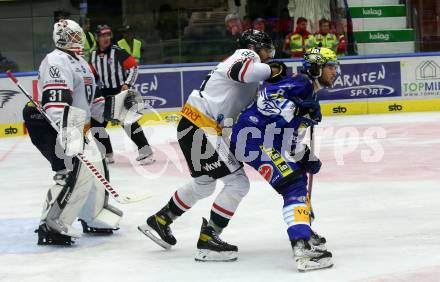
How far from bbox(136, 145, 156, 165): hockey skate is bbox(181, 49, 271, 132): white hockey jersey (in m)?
4.26

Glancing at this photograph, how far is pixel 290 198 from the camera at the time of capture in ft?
17.2

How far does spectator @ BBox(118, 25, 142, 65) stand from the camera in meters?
14.2

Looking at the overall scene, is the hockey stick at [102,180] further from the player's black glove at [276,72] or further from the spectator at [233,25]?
the spectator at [233,25]

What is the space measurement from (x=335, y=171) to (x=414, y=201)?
1.75 metres

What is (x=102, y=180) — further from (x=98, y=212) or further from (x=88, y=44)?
(x=88, y=44)

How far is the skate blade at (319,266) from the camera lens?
5.17 metres

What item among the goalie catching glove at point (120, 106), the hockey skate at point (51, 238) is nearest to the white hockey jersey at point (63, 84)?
the goalie catching glove at point (120, 106)

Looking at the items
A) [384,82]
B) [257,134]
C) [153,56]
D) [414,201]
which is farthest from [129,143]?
[257,134]

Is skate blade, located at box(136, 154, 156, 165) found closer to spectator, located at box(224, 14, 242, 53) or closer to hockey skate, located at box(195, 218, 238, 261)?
hockey skate, located at box(195, 218, 238, 261)

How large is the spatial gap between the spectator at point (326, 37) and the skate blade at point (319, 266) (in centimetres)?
974

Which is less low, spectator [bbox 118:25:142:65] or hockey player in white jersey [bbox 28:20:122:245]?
spectator [bbox 118:25:142:65]

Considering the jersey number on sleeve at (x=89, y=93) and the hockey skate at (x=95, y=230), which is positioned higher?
the jersey number on sleeve at (x=89, y=93)

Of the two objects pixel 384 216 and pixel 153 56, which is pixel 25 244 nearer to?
pixel 384 216

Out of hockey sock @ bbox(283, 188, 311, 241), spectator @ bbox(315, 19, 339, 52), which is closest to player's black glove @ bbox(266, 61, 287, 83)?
hockey sock @ bbox(283, 188, 311, 241)
